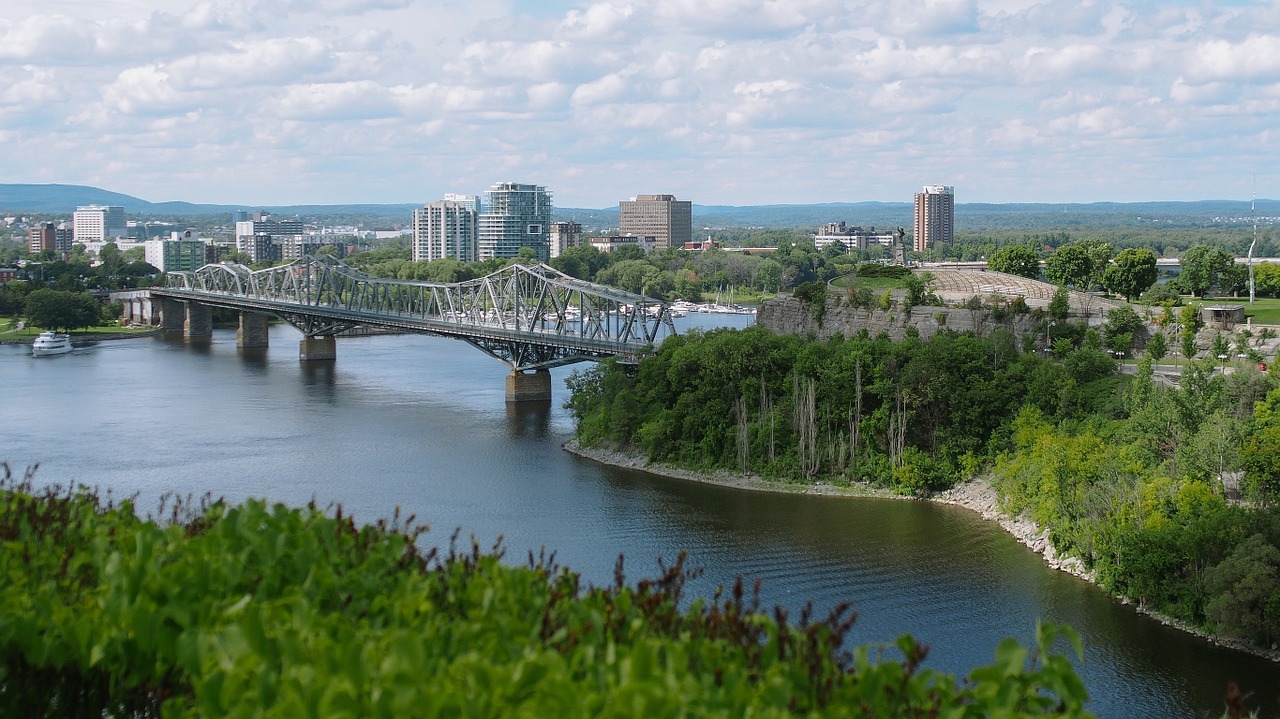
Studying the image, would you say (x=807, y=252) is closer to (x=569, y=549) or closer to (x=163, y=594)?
(x=569, y=549)

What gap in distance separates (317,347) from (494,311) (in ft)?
27.3

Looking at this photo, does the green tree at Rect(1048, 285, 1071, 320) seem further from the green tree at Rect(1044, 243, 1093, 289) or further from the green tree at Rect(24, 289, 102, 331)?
the green tree at Rect(24, 289, 102, 331)

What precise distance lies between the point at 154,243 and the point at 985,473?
96.8 metres

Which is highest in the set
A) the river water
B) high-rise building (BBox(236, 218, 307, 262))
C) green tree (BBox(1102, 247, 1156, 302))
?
high-rise building (BBox(236, 218, 307, 262))

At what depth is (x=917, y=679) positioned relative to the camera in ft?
19.5

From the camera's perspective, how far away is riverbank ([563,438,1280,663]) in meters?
18.3

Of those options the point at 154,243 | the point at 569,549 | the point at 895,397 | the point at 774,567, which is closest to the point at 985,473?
the point at 895,397

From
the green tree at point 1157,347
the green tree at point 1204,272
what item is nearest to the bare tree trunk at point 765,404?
the green tree at point 1157,347

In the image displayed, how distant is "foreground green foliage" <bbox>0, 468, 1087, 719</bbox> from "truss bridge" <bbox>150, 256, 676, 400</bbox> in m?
28.0

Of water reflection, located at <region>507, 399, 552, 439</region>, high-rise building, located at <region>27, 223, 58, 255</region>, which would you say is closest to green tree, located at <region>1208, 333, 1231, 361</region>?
water reflection, located at <region>507, 399, 552, 439</region>

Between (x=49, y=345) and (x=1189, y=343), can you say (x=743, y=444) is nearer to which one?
(x=1189, y=343)

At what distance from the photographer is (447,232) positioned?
396ft

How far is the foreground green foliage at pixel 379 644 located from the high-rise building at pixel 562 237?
4456 inches

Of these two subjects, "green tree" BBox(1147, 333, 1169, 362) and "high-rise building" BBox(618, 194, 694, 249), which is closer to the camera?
"green tree" BBox(1147, 333, 1169, 362)
